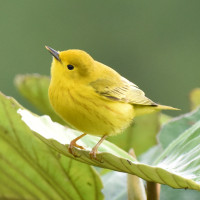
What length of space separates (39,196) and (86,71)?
0.81 m

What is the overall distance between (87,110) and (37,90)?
35 cm

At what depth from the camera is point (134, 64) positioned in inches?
386

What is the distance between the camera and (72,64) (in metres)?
2.27

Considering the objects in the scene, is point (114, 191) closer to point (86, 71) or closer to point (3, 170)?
point (3, 170)

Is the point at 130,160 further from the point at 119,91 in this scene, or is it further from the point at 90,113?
the point at 119,91

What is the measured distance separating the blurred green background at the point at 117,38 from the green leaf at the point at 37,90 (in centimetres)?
601

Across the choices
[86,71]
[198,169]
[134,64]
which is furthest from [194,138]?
[134,64]

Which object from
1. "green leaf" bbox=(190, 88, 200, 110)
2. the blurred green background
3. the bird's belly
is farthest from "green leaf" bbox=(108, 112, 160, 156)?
the blurred green background

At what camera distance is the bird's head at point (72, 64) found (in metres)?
2.23

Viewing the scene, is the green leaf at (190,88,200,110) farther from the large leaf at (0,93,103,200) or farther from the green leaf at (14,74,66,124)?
the large leaf at (0,93,103,200)

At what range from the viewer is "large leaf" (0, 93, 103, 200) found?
1.54 meters

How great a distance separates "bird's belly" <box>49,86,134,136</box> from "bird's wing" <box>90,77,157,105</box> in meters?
0.05

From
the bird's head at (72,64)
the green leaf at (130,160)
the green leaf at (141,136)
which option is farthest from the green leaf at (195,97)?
Answer: the green leaf at (130,160)

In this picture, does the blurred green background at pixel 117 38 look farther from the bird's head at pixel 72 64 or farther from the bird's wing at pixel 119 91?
the bird's head at pixel 72 64
